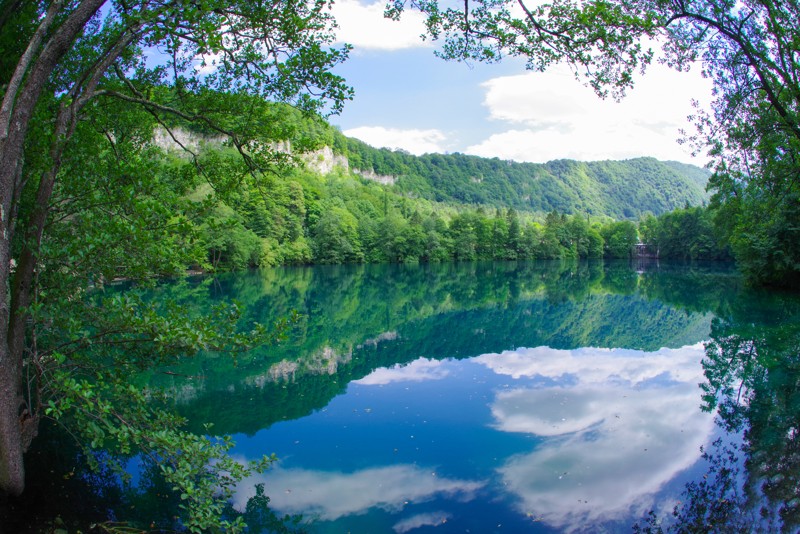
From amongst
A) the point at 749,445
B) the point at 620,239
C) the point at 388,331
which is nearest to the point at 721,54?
the point at 749,445

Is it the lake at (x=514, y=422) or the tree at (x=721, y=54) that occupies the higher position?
the tree at (x=721, y=54)

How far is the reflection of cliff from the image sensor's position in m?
12.5

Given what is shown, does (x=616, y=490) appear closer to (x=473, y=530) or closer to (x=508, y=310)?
(x=473, y=530)

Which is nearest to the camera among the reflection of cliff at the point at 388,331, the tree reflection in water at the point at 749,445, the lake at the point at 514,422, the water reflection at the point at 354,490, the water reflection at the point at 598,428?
the tree reflection in water at the point at 749,445

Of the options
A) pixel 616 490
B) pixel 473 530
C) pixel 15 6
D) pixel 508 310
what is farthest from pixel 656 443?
pixel 508 310

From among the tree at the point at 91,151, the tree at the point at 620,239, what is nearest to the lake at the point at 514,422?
the tree at the point at 91,151

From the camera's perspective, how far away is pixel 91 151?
6844mm

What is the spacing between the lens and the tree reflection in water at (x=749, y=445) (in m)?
6.43

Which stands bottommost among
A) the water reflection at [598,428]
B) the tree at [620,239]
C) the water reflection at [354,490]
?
the water reflection at [598,428]

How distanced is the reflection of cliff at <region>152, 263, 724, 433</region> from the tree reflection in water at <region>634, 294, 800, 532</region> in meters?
3.55

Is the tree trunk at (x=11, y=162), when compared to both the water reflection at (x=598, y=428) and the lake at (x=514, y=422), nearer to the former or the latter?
the lake at (x=514, y=422)

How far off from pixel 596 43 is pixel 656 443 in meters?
7.27

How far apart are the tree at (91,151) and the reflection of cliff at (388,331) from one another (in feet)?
16.3

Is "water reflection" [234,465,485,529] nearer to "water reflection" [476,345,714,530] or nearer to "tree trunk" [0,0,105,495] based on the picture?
"water reflection" [476,345,714,530]
